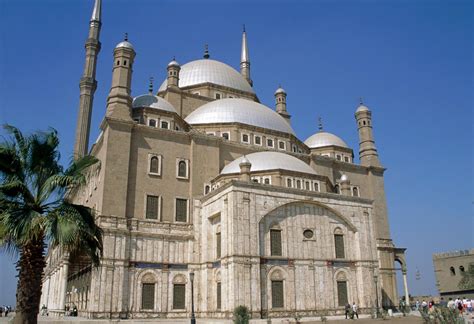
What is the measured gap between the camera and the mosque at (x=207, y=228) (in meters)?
25.3

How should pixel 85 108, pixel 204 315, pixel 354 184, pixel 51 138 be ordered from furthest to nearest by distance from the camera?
pixel 85 108
pixel 354 184
pixel 204 315
pixel 51 138

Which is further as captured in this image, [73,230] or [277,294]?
[277,294]

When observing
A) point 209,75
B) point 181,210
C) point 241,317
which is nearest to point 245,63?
point 209,75

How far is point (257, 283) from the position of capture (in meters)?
24.6

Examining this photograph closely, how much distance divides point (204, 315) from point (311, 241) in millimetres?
8073

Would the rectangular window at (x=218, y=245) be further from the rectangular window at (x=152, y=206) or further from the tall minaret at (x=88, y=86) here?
the tall minaret at (x=88, y=86)

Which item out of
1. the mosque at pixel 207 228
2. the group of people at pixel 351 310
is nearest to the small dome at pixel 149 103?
the mosque at pixel 207 228

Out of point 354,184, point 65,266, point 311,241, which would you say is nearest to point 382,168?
point 354,184

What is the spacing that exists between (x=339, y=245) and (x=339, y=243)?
0.43ft

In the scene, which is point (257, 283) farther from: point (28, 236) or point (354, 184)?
point (354, 184)

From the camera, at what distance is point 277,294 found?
83.3 feet

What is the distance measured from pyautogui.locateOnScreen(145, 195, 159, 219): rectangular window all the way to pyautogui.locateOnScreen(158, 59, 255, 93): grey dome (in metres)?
17.3

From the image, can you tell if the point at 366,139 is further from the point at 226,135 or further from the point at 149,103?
the point at 149,103

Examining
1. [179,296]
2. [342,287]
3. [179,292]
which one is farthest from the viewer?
[342,287]
